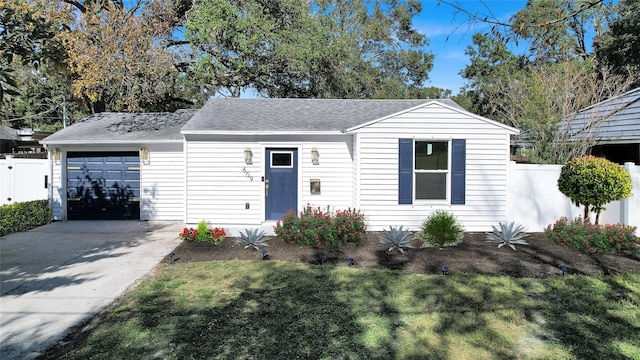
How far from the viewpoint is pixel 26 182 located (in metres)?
11.5

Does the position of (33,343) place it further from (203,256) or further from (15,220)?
(15,220)

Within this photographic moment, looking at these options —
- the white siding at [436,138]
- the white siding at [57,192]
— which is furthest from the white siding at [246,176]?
the white siding at [57,192]

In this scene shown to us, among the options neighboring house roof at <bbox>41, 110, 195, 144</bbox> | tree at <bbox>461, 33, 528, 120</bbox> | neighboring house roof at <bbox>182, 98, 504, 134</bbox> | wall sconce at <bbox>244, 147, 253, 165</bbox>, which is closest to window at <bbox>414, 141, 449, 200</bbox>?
neighboring house roof at <bbox>182, 98, 504, 134</bbox>

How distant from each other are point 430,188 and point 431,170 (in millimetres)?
434

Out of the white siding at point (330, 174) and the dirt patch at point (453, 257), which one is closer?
the dirt patch at point (453, 257)

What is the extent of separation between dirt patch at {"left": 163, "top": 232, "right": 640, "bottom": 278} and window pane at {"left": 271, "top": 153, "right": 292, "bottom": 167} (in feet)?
8.10

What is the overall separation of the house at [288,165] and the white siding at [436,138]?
23 mm

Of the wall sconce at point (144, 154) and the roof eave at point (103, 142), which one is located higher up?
the roof eave at point (103, 142)

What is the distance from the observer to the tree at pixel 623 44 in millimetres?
17469

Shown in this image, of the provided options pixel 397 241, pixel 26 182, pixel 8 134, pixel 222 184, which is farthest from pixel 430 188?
pixel 8 134

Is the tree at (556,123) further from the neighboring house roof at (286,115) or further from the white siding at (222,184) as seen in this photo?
the white siding at (222,184)

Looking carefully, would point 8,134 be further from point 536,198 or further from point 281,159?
point 536,198

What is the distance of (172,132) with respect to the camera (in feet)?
38.5

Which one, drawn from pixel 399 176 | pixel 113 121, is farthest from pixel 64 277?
pixel 113 121
